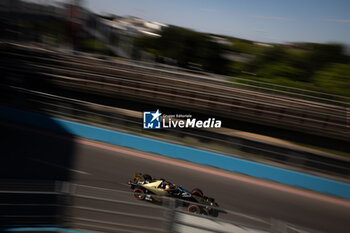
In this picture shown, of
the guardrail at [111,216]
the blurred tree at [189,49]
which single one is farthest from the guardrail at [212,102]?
the guardrail at [111,216]

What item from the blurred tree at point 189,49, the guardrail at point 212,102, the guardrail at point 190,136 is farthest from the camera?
the blurred tree at point 189,49

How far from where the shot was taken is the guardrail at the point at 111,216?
2.74 meters

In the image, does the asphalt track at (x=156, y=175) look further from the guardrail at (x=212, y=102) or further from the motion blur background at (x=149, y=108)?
the guardrail at (x=212, y=102)

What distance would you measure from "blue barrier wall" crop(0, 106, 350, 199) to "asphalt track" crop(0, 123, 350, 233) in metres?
0.19

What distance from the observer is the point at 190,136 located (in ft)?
24.2

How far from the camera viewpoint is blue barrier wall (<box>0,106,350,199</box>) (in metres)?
6.64

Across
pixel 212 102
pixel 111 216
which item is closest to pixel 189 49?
pixel 212 102

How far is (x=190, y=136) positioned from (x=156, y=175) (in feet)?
4.83

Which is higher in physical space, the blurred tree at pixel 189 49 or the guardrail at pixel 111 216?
the blurred tree at pixel 189 49

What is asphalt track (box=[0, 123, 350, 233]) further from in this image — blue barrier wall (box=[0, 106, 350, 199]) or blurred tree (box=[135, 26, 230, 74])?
blurred tree (box=[135, 26, 230, 74])

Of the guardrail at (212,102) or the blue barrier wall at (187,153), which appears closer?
the blue barrier wall at (187,153)

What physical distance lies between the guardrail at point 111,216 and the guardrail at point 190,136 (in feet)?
13.1

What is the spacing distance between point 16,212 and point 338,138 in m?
10.2

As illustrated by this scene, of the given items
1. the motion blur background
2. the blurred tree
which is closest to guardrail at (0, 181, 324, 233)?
the motion blur background
